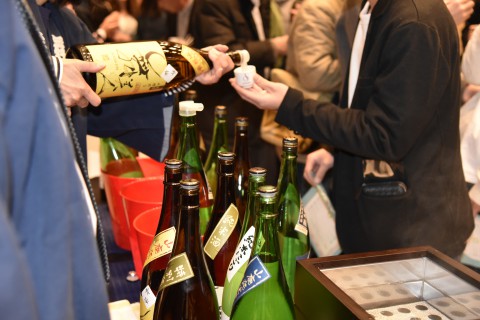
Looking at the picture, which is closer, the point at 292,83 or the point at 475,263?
the point at 475,263

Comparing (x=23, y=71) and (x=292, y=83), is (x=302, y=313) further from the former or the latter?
(x=292, y=83)

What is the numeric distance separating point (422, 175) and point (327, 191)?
0.37 metres

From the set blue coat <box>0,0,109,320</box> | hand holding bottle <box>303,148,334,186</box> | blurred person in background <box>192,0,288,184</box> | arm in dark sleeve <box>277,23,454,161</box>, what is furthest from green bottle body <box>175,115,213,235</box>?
blurred person in background <box>192,0,288,184</box>

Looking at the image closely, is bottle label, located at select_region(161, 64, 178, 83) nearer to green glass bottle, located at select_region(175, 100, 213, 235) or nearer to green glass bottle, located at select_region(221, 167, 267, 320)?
green glass bottle, located at select_region(175, 100, 213, 235)

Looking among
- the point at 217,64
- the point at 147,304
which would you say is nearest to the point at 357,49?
the point at 217,64

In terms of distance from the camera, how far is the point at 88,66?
0.85 meters

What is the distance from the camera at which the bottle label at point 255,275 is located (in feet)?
2.49

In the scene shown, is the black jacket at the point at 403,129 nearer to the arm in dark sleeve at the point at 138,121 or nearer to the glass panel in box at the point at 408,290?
the arm in dark sleeve at the point at 138,121

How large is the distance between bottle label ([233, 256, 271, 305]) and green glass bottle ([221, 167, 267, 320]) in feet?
0.09

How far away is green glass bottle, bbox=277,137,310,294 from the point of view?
1021 millimetres

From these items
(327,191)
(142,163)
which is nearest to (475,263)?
(327,191)

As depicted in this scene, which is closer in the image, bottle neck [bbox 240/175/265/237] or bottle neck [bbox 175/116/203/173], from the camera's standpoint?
bottle neck [bbox 240/175/265/237]

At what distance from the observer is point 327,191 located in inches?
62.4

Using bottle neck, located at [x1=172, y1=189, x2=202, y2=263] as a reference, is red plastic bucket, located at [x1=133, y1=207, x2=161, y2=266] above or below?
below
